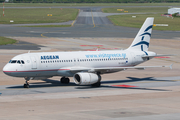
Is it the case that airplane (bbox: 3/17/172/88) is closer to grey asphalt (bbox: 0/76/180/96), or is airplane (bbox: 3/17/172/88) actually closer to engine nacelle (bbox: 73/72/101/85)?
engine nacelle (bbox: 73/72/101/85)

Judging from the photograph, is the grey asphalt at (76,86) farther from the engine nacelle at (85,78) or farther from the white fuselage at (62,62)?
the white fuselage at (62,62)

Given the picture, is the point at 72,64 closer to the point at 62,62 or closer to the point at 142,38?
the point at 62,62

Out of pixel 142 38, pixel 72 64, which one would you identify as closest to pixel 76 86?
pixel 72 64

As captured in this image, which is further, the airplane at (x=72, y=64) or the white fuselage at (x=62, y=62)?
the airplane at (x=72, y=64)

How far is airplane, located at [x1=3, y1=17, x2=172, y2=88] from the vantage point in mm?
36812

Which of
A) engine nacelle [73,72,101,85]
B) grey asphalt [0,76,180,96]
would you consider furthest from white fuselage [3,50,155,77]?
grey asphalt [0,76,180,96]

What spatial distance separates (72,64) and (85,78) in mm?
3140

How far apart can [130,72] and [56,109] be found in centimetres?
2627

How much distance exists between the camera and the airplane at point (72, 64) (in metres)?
36.8

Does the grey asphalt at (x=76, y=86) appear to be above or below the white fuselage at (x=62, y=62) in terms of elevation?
below

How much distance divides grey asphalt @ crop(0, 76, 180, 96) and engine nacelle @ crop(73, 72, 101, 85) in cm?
100

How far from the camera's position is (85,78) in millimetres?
37344

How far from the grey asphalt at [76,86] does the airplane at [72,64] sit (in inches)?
44.7

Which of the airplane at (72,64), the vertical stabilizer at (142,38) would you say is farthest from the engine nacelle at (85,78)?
the vertical stabilizer at (142,38)
